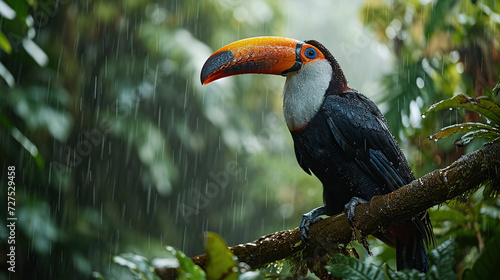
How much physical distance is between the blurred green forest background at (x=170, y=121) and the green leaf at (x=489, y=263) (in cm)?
103

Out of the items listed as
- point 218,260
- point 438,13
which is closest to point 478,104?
point 218,260

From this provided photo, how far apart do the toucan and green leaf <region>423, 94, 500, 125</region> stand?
0.42 m

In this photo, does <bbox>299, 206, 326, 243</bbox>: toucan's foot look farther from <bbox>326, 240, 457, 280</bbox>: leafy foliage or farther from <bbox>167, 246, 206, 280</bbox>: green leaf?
<bbox>167, 246, 206, 280</bbox>: green leaf

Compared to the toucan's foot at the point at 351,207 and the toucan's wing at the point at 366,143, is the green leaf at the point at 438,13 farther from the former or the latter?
the toucan's foot at the point at 351,207

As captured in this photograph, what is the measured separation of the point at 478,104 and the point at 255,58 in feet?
2.76

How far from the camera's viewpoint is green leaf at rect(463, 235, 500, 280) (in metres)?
1.19

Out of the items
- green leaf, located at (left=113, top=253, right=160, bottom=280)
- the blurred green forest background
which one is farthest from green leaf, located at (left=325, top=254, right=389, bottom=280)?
the blurred green forest background

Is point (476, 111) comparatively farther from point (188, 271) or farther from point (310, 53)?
point (188, 271)

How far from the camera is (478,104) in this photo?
1487 millimetres

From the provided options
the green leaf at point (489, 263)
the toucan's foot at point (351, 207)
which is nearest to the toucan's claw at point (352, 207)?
the toucan's foot at point (351, 207)

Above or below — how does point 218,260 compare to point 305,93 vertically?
below

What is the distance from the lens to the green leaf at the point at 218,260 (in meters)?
1.28

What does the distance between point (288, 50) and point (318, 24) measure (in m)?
9.40

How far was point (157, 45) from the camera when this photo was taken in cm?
497
